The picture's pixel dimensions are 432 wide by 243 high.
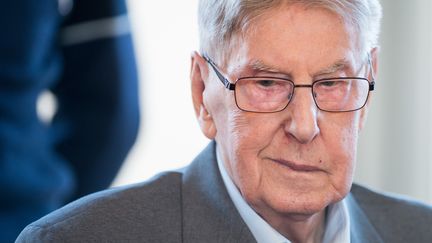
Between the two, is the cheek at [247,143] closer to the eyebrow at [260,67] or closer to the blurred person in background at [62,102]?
the eyebrow at [260,67]

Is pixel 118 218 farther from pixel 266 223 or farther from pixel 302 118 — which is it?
pixel 302 118

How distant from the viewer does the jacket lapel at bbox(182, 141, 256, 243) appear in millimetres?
1950

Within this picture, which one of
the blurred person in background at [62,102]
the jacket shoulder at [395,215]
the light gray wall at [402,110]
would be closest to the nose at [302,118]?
the jacket shoulder at [395,215]

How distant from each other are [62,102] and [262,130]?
0.93m

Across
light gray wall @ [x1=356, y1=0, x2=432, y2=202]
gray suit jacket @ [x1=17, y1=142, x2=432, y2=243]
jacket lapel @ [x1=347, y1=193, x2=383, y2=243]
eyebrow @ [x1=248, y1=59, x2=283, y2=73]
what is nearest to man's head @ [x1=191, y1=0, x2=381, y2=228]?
eyebrow @ [x1=248, y1=59, x2=283, y2=73]

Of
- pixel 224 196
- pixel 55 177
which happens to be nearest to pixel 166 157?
pixel 55 177

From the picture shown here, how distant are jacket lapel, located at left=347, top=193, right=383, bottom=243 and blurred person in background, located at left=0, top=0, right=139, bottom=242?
761 mm

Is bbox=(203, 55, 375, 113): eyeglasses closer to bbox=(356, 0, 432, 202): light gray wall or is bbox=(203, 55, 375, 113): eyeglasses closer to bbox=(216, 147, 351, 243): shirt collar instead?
bbox=(216, 147, 351, 243): shirt collar

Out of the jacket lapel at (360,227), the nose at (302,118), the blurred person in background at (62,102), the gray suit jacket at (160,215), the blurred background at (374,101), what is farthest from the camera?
the blurred background at (374,101)

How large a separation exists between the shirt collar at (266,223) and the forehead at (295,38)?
0.34m

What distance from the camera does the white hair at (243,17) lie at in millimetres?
1817

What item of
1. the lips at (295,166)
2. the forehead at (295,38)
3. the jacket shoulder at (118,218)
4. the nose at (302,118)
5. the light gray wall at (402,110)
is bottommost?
the light gray wall at (402,110)

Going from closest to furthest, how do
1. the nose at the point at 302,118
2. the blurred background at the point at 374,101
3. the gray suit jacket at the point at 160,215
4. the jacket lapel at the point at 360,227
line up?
the nose at the point at 302,118, the gray suit jacket at the point at 160,215, the jacket lapel at the point at 360,227, the blurred background at the point at 374,101

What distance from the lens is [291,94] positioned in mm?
1830
